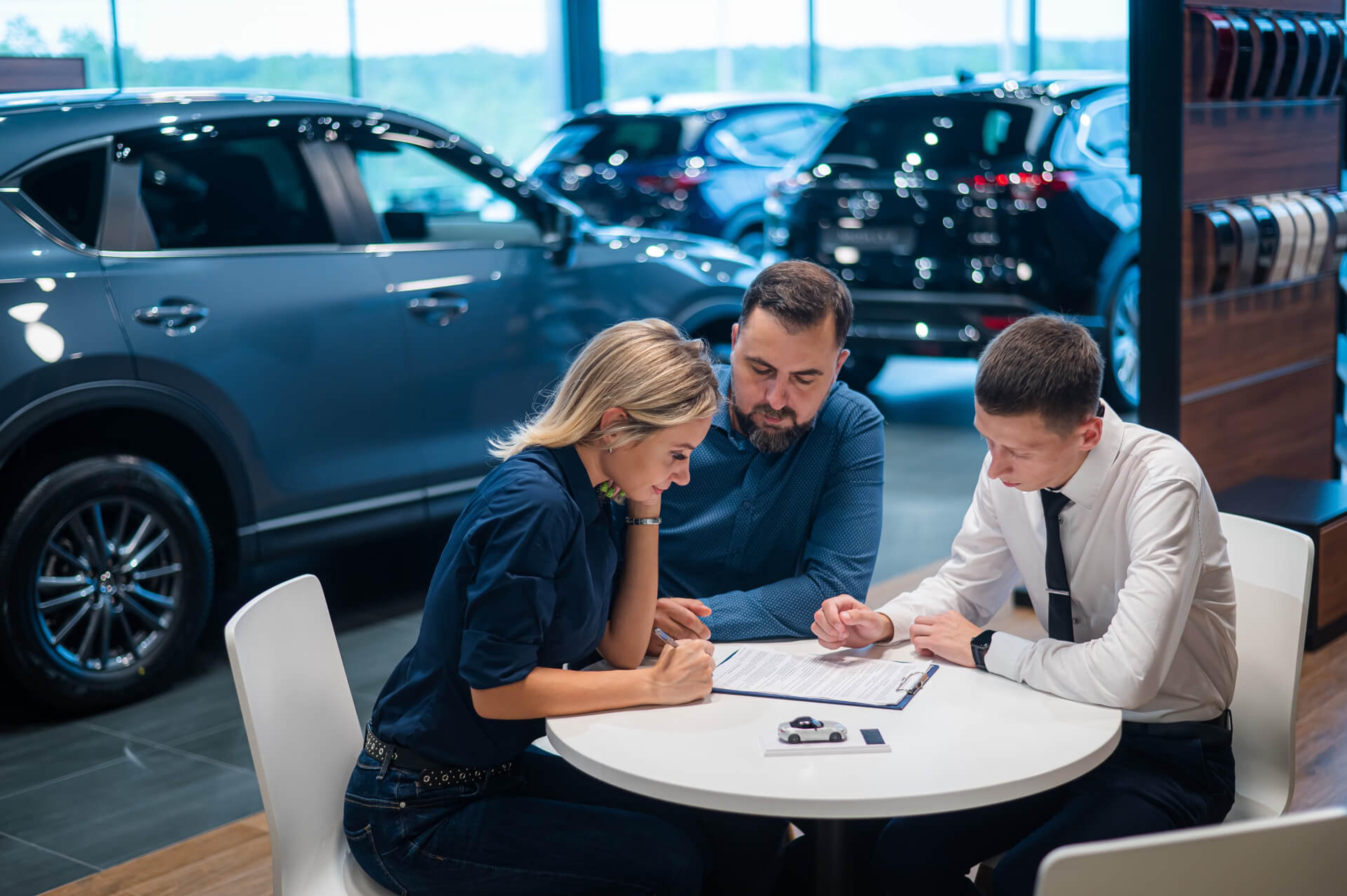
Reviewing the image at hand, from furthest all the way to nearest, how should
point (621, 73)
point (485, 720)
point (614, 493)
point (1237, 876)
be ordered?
point (621, 73) < point (614, 493) < point (485, 720) < point (1237, 876)

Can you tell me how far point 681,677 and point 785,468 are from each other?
72cm

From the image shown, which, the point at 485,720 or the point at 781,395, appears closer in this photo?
the point at 485,720

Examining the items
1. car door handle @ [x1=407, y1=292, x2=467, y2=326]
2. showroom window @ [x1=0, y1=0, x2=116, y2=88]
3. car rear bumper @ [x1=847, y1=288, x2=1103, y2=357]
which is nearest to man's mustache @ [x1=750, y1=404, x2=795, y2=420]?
car door handle @ [x1=407, y1=292, x2=467, y2=326]

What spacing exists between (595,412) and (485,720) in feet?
1.59

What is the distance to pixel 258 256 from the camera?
402cm

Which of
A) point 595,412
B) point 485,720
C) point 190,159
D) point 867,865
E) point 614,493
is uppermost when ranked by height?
point 190,159

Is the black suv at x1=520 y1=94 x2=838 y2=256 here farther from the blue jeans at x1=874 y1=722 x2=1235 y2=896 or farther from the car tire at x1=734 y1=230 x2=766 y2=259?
the blue jeans at x1=874 y1=722 x2=1235 y2=896

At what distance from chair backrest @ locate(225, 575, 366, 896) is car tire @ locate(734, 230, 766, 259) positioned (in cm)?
697

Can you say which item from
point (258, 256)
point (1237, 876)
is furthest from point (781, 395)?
point (258, 256)

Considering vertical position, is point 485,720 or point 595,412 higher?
point 595,412

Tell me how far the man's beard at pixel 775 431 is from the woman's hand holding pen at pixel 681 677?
0.68 m

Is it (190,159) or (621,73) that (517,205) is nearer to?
(190,159)

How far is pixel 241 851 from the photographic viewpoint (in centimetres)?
302

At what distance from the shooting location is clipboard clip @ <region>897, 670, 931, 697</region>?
1996 millimetres
